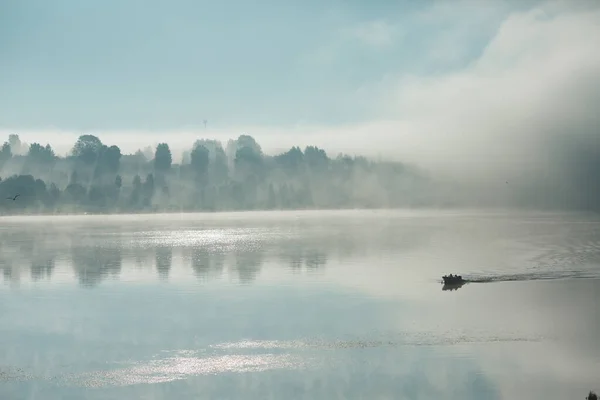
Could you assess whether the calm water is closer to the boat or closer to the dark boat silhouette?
the dark boat silhouette

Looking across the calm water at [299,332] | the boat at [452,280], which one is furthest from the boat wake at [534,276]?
the boat at [452,280]

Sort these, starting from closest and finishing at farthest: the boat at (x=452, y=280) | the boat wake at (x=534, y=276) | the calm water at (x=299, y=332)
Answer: the calm water at (x=299, y=332) → the boat at (x=452, y=280) → the boat wake at (x=534, y=276)

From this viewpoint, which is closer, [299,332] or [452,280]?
[299,332]

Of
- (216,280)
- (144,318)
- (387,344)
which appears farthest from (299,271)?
(387,344)

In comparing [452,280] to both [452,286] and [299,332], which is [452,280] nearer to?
[452,286]

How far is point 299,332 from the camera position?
188ft

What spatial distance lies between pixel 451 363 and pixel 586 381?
29.3 ft

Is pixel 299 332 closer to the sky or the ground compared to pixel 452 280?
closer to the ground

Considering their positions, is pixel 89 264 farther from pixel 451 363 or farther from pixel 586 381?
pixel 586 381

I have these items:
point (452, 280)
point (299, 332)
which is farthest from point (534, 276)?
point (299, 332)

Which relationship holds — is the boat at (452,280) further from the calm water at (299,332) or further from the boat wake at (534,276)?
the boat wake at (534,276)

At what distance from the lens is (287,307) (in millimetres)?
71625

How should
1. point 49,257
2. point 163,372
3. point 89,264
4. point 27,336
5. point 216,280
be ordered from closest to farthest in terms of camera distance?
point 163,372, point 27,336, point 216,280, point 89,264, point 49,257

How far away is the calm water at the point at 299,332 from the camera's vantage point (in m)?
41.1
